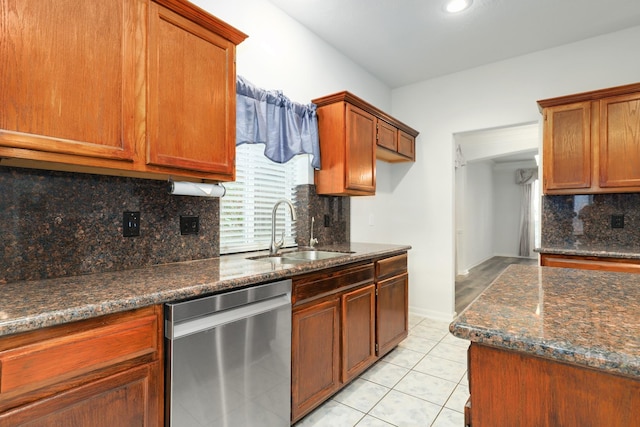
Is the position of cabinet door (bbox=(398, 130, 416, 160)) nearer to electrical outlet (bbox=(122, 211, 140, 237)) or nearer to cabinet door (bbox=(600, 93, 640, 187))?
cabinet door (bbox=(600, 93, 640, 187))

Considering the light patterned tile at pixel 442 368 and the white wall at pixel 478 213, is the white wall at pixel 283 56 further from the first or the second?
the white wall at pixel 478 213

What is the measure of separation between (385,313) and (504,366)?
1957mm

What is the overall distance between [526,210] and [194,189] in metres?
9.15

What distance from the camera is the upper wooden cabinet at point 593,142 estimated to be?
9.02 feet

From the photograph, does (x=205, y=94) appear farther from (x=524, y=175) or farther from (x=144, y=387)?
(x=524, y=175)

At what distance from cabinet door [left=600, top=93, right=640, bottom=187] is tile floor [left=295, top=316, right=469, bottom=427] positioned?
1963 mm

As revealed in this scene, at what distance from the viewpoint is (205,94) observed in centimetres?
173

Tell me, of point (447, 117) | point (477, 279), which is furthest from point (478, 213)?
point (447, 117)

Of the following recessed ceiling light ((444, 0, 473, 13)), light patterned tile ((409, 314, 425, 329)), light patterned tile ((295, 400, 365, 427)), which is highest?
recessed ceiling light ((444, 0, 473, 13))

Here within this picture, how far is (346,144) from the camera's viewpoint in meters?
2.77

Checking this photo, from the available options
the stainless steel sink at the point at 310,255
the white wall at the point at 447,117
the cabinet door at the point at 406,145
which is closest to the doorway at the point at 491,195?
the white wall at the point at 447,117

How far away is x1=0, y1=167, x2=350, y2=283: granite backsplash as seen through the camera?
1.39m

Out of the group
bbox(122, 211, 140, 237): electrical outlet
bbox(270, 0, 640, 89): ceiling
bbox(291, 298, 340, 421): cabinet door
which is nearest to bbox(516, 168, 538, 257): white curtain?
bbox(270, 0, 640, 89): ceiling

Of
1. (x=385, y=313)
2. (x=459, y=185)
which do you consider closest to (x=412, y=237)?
(x=385, y=313)
